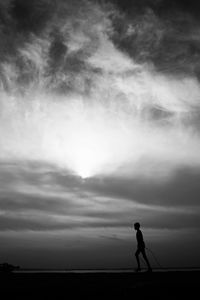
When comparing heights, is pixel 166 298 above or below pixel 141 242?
below

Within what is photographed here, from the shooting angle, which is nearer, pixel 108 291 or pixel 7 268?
pixel 108 291

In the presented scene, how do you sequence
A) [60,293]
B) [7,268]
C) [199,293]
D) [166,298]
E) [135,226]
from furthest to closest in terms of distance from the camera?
[7,268] → [135,226] → [60,293] → [199,293] → [166,298]

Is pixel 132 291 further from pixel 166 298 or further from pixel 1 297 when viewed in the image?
pixel 1 297

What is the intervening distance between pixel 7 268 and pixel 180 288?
55.2 feet

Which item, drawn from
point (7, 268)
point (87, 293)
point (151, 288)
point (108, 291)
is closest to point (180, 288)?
point (151, 288)

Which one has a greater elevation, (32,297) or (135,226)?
(135,226)

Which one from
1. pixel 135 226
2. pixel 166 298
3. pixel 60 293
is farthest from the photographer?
pixel 135 226

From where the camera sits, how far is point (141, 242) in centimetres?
1727

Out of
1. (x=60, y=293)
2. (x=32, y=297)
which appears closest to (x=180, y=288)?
(x=60, y=293)

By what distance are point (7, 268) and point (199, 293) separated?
58.8 feet

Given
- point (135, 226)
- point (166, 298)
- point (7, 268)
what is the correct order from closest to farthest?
point (166, 298) < point (135, 226) < point (7, 268)

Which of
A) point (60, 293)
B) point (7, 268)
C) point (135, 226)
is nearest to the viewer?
point (60, 293)

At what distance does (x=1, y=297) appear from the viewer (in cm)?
910

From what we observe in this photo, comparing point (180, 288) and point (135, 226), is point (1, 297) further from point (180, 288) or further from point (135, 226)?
point (135, 226)
